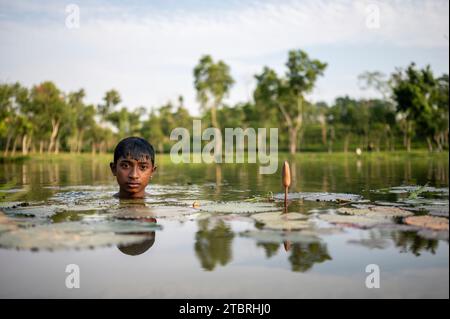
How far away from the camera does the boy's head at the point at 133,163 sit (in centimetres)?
1100

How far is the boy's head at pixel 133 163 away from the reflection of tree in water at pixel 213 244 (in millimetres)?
3250

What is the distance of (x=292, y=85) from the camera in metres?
68.1

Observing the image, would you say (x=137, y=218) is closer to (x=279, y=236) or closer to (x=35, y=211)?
(x=35, y=211)

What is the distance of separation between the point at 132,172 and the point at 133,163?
0.35 m

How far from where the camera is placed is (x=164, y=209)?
1001cm

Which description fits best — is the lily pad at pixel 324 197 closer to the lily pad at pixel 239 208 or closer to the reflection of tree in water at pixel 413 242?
the lily pad at pixel 239 208

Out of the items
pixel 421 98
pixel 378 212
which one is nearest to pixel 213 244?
pixel 378 212

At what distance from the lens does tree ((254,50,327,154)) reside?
66438 millimetres

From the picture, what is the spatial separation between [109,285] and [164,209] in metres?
4.99

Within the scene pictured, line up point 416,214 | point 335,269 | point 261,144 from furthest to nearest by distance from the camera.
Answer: point 261,144 → point 416,214 → point 335,269

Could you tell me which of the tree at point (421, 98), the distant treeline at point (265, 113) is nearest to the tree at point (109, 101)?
the distant treeline at point (265, 113)

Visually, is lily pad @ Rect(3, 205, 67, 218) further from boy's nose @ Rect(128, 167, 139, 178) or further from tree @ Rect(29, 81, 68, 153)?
tree @ Rect(29, 81, 68, 153)
